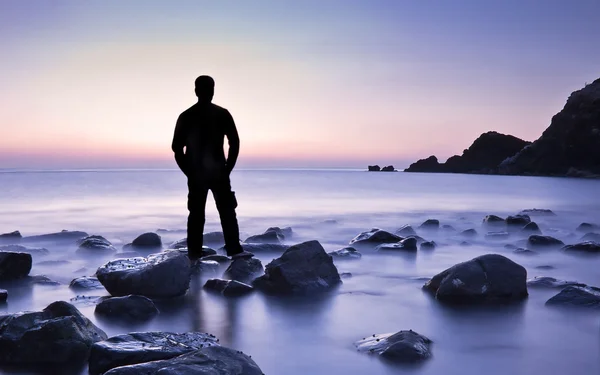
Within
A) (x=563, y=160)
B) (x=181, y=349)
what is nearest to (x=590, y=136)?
(x=563, y=160)

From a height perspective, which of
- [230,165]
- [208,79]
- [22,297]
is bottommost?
[22,297]

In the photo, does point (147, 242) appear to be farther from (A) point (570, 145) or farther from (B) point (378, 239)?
(A) point (570, 145)

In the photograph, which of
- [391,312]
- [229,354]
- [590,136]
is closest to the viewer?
[229,354]

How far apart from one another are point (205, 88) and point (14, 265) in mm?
Answer: 2903

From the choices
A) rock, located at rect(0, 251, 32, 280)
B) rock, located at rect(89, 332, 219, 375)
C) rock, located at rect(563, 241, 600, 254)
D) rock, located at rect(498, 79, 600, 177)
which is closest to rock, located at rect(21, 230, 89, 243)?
rock, located at rect(0, 251, 32, 280)

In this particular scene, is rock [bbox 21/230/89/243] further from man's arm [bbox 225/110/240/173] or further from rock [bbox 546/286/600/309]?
rock [bbox 546/286/600/309]

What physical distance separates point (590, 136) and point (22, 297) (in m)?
102

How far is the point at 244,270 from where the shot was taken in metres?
6.54

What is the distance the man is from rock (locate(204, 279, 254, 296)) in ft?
3.78

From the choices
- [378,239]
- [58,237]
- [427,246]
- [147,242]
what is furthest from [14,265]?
[427,246]

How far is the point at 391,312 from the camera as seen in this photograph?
196 inches

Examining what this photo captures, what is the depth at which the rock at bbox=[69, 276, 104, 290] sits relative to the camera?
19.4ft

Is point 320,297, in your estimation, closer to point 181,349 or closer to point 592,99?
point 181,349

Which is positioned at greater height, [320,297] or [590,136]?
[590,136]
